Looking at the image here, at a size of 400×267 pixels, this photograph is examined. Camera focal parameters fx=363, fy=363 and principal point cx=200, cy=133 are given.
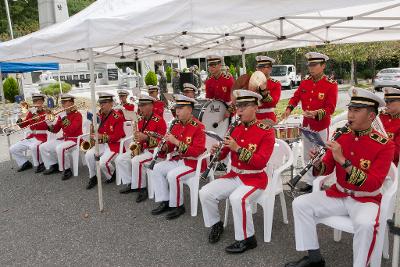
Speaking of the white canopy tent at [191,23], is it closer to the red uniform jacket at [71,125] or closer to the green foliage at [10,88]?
the red uniform jacket at [71,125]

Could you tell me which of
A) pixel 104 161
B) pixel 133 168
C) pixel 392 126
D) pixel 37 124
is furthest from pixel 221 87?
pixel 37 124

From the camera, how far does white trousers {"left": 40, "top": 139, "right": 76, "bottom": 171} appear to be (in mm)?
6783

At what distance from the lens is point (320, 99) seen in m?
5.26

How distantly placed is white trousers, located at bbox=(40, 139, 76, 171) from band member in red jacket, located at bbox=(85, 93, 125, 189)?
74 cm

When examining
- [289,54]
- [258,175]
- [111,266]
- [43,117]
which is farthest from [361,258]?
[289,54]

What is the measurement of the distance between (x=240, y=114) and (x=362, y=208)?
1.53 metres

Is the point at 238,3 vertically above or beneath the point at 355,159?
above

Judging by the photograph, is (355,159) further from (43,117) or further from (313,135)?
(43,117)

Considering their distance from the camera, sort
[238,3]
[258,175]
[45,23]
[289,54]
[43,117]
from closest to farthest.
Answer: [238,3] → [258,175] → [43,117] → [45,23] → [289,54]

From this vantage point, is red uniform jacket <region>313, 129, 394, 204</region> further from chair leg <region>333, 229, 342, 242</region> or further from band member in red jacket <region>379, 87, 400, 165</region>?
band member in red jacket <region>379, 87, 400, 165</region>

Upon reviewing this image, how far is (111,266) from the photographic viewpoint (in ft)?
11.9

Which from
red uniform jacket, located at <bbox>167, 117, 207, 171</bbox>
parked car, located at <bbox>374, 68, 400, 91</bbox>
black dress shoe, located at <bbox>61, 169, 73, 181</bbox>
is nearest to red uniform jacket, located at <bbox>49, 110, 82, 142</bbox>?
black dress shoe, located at <bbox>61, 169, 73, 181</bbox>

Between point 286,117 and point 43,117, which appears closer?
point 286,117

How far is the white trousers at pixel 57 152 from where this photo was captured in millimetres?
6783
